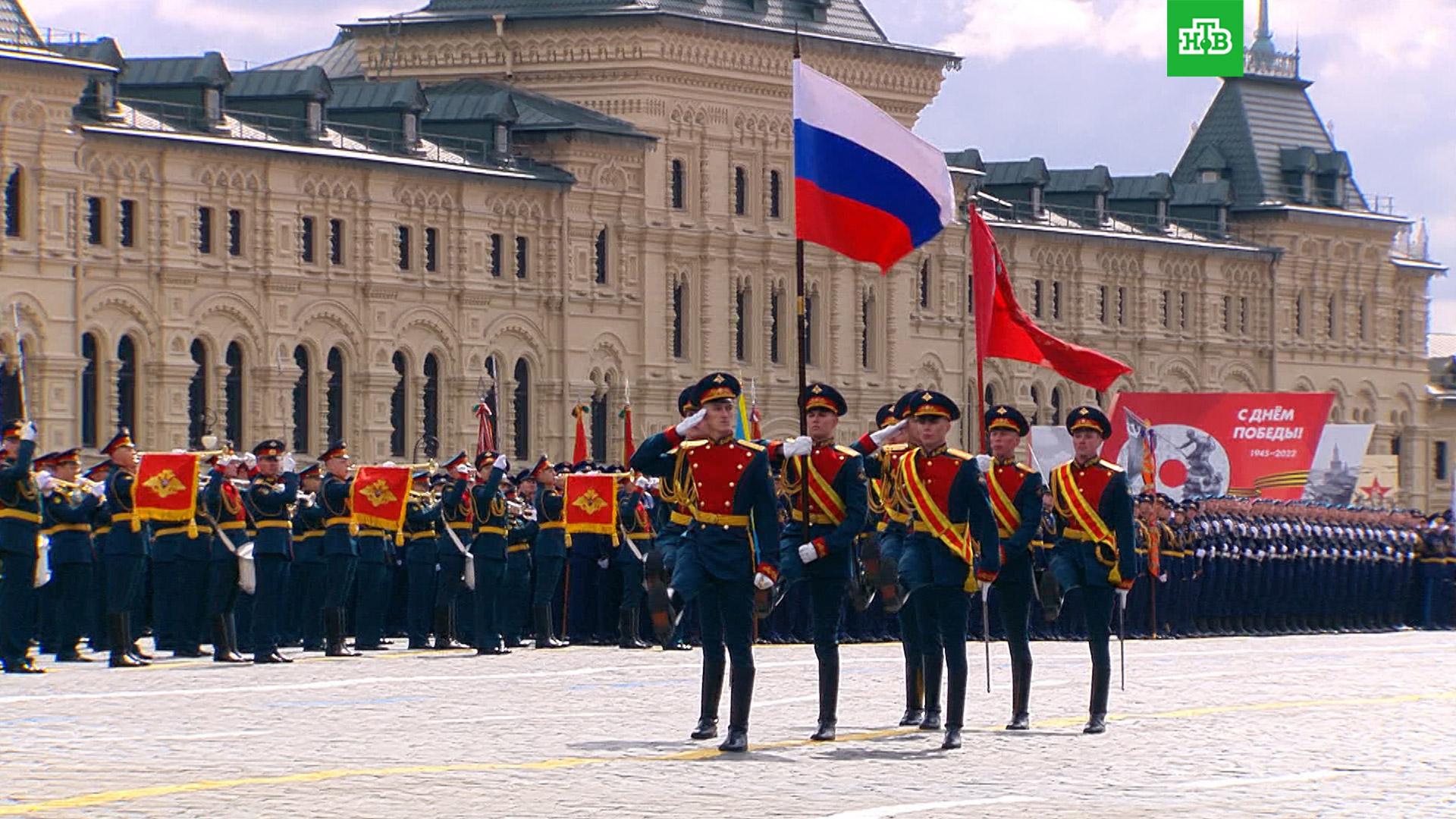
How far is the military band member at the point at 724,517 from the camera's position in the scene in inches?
679

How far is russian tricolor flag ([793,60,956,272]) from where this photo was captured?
21016 mm

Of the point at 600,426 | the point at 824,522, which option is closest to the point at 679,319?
the point at 600,426

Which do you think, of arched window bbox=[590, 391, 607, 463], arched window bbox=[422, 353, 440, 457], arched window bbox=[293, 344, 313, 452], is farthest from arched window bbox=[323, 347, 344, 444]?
arched window bbox=[590, 391, 607, 463]

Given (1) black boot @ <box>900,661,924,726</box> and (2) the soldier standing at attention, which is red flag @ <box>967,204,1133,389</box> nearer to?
(1) black boot @ <box>900,661,924,726</box>

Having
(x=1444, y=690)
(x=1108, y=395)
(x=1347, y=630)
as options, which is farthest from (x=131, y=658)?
(x=1108, y=395)

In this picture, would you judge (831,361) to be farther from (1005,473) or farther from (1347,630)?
(1005,473)

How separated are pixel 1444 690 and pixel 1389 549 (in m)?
19.5

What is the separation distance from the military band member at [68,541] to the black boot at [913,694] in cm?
742

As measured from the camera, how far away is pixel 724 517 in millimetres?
17281

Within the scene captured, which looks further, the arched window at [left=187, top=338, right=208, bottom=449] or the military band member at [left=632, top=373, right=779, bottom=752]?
the arched window at [left=187, top=338, right=208, bottom=449]

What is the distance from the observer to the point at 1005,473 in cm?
1956

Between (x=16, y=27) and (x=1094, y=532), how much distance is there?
3720 centimetres

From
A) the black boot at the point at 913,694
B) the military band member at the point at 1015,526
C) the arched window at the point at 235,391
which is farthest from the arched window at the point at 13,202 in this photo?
the black boot at the point at 913,694

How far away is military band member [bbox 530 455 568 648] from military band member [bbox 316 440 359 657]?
2.63 metres
